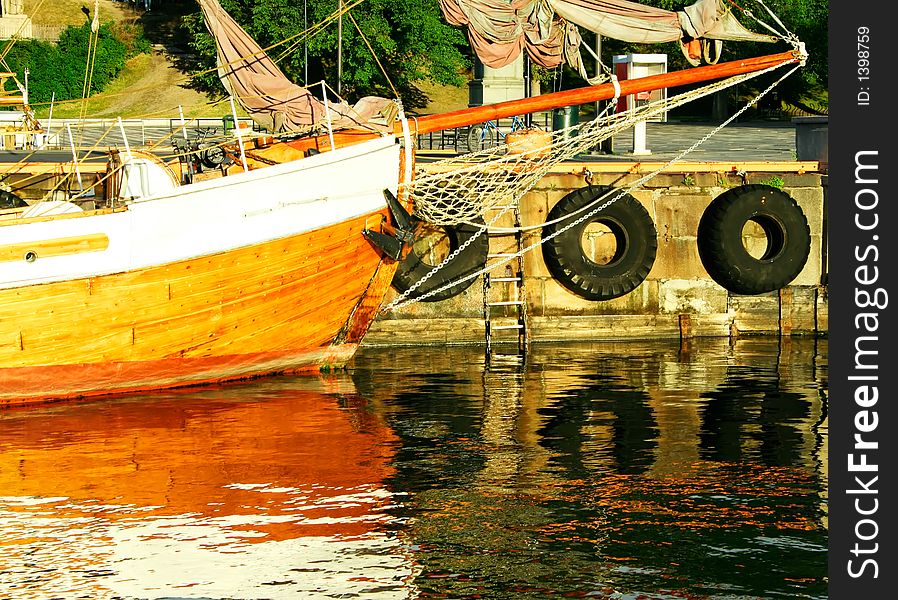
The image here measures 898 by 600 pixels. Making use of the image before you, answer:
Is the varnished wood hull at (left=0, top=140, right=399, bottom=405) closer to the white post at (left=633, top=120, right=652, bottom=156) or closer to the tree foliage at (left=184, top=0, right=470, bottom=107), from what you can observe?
the white post at (left=633, top=120, right=652, bottom=156)

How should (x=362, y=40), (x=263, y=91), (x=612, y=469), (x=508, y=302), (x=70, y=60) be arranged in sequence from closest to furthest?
(x=612, y=469)
(x=263, y=91)
(x=508, y=302)
(x=362, y=40)
(x=70, y=60)

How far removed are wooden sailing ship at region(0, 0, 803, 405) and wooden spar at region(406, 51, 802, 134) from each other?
3 centimetres

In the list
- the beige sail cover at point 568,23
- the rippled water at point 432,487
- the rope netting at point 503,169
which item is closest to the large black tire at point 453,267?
the rope netting at point 503,169

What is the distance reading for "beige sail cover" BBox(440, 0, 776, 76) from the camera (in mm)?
23031

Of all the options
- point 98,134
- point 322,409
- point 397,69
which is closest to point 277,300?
point 322,409

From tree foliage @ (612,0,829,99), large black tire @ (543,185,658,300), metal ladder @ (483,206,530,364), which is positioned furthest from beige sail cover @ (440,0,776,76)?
tree foliage @ (612,0,829,99)

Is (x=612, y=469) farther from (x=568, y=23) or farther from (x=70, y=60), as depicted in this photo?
(x=70, y=60)

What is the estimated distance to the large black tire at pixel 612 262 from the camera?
25547 mm

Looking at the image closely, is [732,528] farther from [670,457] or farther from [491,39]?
[491,39]

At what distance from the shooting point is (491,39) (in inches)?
922

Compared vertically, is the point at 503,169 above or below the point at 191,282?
above

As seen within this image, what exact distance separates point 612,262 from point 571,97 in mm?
4253

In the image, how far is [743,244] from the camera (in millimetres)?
26297

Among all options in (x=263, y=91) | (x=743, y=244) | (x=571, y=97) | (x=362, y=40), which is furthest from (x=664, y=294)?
(x=362, y=40)
